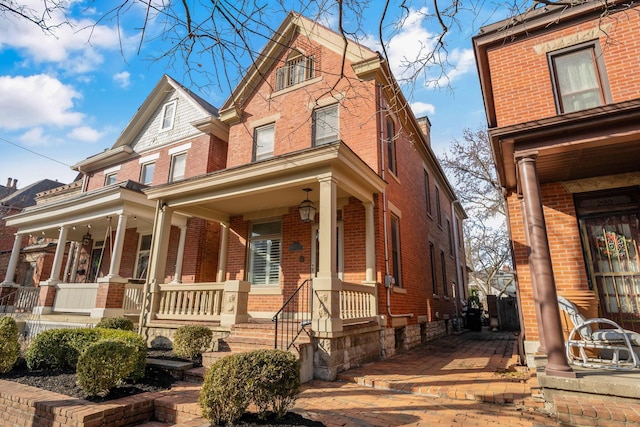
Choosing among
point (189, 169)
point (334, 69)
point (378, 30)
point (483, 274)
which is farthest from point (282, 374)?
point (483, 274)

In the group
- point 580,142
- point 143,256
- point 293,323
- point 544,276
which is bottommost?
point 293,323

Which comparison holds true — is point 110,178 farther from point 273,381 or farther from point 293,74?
point 273,381

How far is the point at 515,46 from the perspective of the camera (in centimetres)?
717

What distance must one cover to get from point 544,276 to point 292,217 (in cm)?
638

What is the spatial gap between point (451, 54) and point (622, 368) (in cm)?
447

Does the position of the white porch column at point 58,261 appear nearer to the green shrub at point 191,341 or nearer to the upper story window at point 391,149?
the green shrub at point 191,341

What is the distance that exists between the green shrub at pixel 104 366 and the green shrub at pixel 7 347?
2.49 metres

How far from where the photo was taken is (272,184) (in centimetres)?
760

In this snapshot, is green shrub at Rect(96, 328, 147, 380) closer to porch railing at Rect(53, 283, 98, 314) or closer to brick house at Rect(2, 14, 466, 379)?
brick house at Rect(2, 14, 466, 379)

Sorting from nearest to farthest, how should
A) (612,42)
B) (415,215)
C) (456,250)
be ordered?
(612,42)
(415,215)
(456,250)

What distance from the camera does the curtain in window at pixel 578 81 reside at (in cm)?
647

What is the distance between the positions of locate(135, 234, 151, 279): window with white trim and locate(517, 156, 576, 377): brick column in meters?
12.4

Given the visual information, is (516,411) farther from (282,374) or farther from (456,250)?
(456,250)

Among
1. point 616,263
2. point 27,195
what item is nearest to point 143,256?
point 616,263
